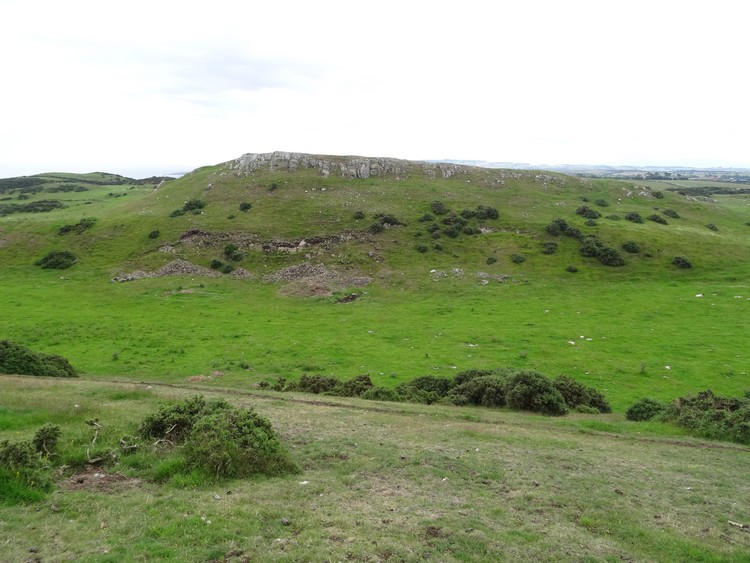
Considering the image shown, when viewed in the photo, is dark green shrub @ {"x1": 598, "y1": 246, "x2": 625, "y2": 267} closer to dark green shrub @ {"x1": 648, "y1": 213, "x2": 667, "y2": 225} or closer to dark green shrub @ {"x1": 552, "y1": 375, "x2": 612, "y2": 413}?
dark green shrub @ {"x1": 648, "y1": 213, "x2": 667, "y2": 225}

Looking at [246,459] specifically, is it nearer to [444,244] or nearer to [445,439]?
[445,439]

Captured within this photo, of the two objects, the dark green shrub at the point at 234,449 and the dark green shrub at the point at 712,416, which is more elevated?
the dark green shrub at the point at 234,449

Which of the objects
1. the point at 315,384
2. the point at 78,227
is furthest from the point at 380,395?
the point at 78,227

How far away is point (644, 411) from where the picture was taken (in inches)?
953

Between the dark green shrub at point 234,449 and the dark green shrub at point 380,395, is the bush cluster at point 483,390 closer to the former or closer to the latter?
the dark green shrub at point 380,395

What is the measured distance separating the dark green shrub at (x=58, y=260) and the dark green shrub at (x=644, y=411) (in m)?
66.9

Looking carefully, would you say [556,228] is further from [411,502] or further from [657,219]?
[411,502]

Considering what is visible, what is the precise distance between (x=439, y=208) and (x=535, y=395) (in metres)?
54.3

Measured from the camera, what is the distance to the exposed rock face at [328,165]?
87.5 metres

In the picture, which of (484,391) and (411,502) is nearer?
(411,502)

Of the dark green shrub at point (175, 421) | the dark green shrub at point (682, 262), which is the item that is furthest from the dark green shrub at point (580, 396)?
the dark green shrub at point (682, 262)

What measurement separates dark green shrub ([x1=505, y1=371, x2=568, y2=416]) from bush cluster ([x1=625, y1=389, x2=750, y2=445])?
3.68 meters

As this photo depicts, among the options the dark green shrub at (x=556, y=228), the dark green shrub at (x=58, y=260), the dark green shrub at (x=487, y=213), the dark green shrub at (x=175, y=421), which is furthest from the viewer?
the dark green shrub at (x=487, y=213)

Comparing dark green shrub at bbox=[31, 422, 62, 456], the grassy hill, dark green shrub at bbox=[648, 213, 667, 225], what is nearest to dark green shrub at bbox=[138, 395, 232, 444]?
dark green shrub at bbox=[31, 422, 62, 456]
